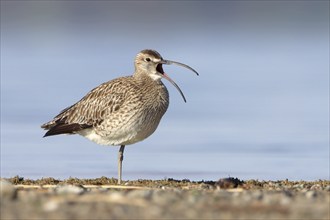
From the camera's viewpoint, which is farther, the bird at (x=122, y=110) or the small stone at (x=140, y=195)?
the bird at (x=122, y=110)

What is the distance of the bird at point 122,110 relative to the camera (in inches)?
800

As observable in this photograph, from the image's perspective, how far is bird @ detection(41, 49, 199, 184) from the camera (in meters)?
20.3

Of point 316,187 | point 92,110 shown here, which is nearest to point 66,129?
point 92,110

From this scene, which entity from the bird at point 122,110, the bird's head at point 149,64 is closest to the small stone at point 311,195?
the bird at point 122,110

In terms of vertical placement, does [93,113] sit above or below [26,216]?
above

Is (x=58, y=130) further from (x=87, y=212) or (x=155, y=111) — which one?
(x=87, y=212)

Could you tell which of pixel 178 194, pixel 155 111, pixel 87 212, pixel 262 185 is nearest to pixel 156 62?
pixel 155 111

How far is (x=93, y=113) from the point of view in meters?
21.2

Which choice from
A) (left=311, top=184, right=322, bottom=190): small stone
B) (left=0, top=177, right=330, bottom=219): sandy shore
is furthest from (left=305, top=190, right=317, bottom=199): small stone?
(left=311, top=184, right=322, bottom=190): small stone

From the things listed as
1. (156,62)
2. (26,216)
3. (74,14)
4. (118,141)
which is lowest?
(26,216)

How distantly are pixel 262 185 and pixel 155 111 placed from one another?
255cm

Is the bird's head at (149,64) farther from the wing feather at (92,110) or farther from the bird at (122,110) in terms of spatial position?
the wing feather at (92,110)

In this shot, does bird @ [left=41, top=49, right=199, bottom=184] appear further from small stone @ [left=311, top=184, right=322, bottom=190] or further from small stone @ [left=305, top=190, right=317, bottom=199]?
small stone @ [left=305, top=190, right=317, bottom=199]

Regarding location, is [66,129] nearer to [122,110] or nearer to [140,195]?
[122,110]
